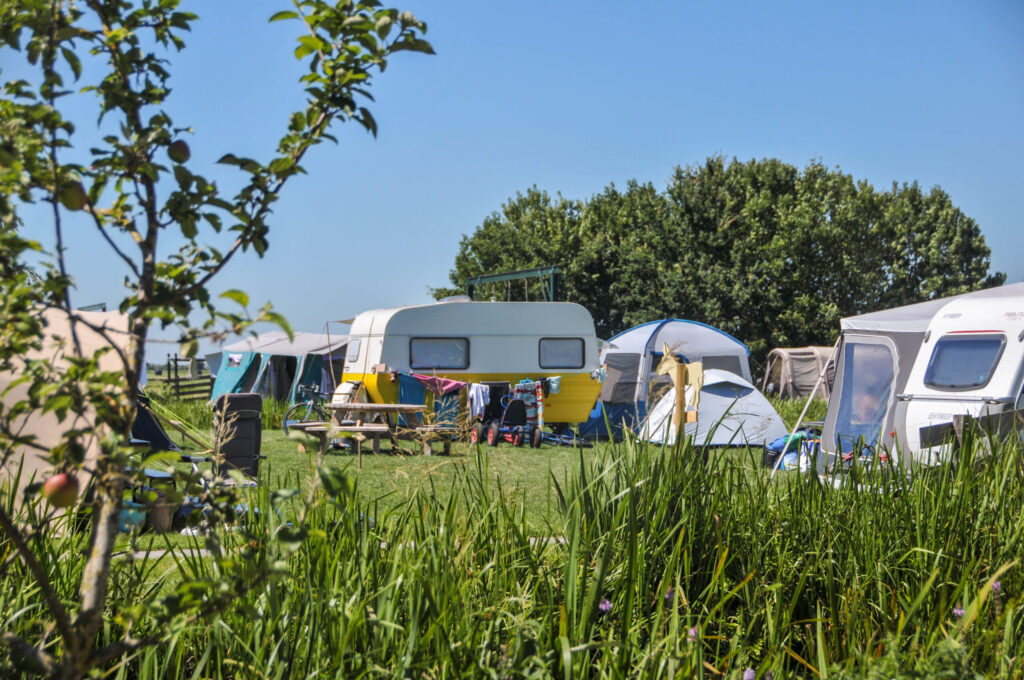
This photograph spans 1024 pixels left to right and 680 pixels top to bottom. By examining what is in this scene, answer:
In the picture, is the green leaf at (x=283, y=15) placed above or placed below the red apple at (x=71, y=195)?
above

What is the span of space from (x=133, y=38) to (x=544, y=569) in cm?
171

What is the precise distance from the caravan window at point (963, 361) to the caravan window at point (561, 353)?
640 cm

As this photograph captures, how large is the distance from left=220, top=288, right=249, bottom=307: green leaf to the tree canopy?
969 inches

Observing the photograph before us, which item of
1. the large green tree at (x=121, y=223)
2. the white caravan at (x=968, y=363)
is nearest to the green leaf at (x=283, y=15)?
the large green tree at (x=121, y=223)

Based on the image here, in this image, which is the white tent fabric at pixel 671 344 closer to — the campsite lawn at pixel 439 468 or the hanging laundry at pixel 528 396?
the campsite lawn at pixel 439 468

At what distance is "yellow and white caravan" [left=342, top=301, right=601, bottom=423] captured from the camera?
1323 centimetres

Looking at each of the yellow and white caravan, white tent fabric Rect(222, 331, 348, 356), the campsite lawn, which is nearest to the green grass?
the campsite lawn

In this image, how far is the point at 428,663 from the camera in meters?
2.02

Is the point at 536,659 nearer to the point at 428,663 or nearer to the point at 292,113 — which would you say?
the point at 428,663

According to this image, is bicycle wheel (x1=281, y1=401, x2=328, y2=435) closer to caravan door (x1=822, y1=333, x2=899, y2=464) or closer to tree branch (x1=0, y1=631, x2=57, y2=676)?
caravan door (x1=822, y1=333, x2=899, y2=464)

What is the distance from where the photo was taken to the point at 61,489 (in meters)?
1.37

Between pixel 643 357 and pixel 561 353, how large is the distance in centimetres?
145

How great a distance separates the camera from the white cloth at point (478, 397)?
12.5 metres

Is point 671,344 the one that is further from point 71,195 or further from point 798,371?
point 71,195
